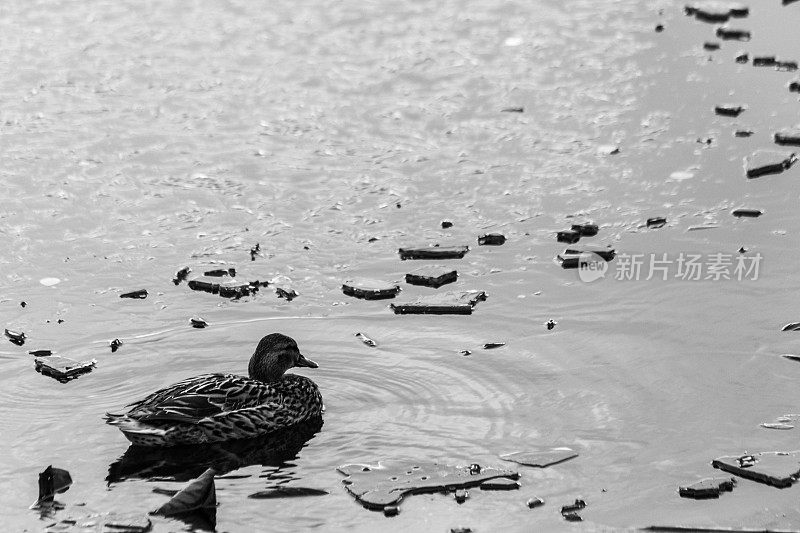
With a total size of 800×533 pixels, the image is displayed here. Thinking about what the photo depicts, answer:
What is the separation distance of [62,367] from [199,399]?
1410mm

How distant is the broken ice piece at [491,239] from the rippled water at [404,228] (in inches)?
3.7

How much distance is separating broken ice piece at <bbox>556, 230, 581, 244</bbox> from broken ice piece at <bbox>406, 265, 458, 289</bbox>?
45.1 inches

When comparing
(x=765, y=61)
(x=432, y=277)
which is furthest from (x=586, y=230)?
(x=765, y=61)

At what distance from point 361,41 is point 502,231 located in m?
5.98

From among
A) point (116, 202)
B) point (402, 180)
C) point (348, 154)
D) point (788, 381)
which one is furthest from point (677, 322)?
point (116, 202)

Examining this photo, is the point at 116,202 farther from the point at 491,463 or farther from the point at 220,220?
the point at 491,463

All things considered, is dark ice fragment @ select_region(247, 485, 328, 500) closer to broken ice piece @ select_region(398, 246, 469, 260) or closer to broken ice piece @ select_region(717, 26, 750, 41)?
broken ice piece @ select_region(398, 246, 469, 260)

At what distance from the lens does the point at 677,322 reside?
9.58 meters

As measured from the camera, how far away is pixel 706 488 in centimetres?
712

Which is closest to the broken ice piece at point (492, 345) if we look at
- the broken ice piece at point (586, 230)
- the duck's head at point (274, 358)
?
the duck's head at point (274, 358)

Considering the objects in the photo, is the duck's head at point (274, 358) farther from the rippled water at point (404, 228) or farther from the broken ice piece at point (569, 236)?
the broken ice piece at point (569, 236)

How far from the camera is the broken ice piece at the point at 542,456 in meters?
7.49

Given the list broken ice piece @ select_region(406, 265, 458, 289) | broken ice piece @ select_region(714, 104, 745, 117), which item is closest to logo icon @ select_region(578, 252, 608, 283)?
broken ice piece @ select_region(406, 265, 458, 289)

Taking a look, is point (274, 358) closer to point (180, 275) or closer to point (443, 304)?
point (443, 304)
